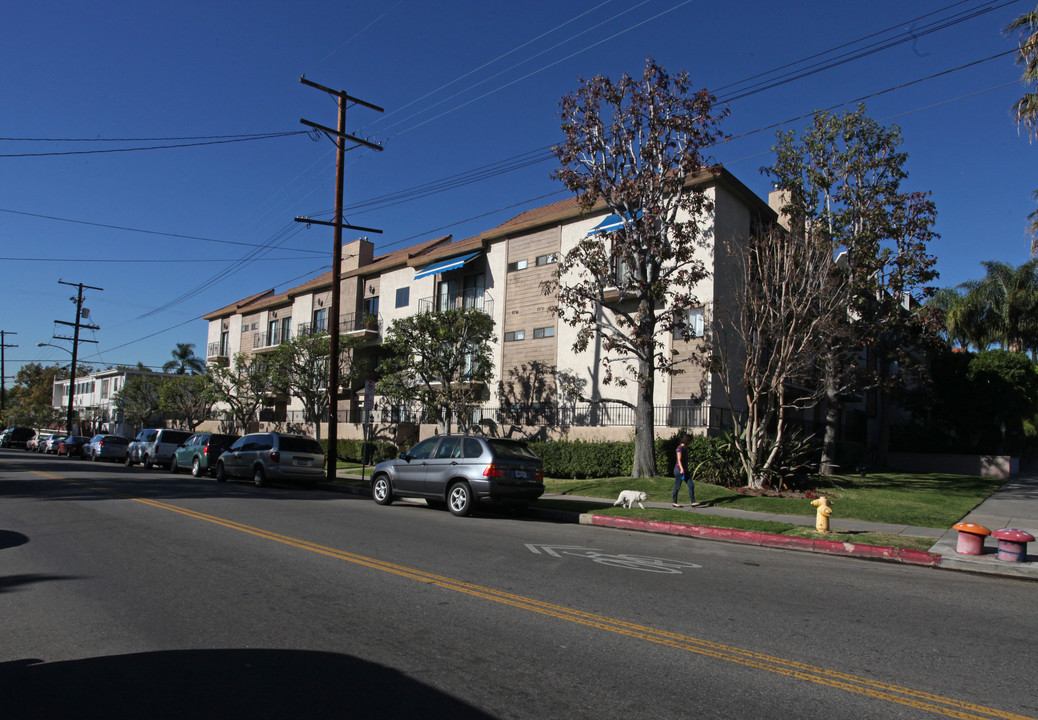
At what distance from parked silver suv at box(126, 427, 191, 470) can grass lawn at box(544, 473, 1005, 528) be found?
50.5 ft

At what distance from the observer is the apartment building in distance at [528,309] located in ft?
75.8

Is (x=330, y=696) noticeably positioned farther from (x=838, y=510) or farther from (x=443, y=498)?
(x=838, y=510)

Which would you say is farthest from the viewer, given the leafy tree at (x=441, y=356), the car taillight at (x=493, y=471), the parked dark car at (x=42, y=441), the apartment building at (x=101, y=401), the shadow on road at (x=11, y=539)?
the apartment building at (x=101, y=401)

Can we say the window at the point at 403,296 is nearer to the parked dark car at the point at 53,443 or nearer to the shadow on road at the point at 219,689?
the parked dark car at the point at 53,443

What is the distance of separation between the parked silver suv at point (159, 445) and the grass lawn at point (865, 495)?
15397mm

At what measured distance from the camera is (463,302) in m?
30.7

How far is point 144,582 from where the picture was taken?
710 centimetres

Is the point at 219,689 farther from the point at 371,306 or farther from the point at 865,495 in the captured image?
the point at 371,306

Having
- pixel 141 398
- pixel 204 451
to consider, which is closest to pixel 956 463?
pixel 204 451

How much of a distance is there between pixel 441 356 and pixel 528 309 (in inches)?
163

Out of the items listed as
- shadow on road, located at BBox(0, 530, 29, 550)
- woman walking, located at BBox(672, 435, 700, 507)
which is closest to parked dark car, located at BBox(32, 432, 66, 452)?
shadow on road, located at BBox(0, 530, 29, 550)

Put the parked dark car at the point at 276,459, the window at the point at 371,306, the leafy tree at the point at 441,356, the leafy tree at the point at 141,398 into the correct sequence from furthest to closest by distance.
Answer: the leafy tree at the point at 141,398 < the window at the point at 371,306 < the leafy tree at the point at 441,356 < the parked dark car at the point at 276,459

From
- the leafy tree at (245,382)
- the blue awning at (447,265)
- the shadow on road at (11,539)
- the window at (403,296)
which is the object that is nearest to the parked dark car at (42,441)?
the leafy tree at (245,382)

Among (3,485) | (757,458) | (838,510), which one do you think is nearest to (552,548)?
(838,510)
